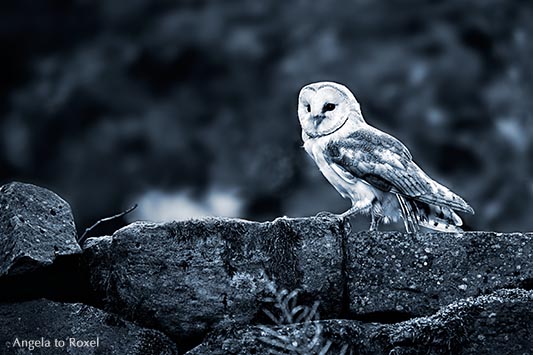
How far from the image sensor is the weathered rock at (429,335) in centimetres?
334

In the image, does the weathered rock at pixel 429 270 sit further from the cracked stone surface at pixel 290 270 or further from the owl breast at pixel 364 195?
the owl breast at pixel 364 195

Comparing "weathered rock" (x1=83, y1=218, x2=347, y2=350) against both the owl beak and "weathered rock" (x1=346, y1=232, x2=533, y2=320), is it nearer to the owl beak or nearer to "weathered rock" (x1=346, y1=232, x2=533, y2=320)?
"weathered rock" (x1=346, y1=232, x2=533, y2=320)

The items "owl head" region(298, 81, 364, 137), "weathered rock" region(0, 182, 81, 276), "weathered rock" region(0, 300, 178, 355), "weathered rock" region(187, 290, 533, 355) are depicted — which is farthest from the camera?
"owl head" region(298, 81, 364, 137)

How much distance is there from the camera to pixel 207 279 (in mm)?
3607

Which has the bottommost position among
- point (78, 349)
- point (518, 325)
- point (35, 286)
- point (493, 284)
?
point (78, 349)

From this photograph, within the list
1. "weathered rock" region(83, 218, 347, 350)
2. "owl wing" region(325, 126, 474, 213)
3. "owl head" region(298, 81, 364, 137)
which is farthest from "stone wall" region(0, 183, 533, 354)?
"owl head" region(298, 81, 364, 137)

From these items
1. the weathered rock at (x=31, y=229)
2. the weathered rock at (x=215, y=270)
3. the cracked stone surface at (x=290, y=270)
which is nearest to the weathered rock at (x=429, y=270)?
the cracked stone surface at (x=290, y=270)

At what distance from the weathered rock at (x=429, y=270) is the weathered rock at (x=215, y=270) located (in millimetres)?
109

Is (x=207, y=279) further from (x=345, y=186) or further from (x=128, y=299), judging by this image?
(x=345, y=186)

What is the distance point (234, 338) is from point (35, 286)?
0.91m

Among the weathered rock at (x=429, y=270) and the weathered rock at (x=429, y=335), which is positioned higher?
the weathered rock at (x=429, y=270)

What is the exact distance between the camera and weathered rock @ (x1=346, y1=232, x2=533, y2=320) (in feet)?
12.0

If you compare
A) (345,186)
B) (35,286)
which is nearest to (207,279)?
(35,286)

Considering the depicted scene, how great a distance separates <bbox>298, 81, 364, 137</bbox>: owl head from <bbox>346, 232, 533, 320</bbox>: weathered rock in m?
0.99
